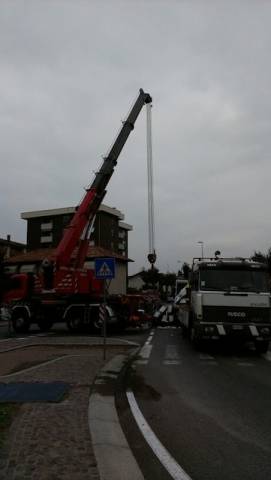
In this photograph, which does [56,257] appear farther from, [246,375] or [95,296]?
[246,375]

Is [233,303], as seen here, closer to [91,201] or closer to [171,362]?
[171,362]

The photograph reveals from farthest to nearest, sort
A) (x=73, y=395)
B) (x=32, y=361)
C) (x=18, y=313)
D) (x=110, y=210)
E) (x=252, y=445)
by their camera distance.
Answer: (x=110, y=210) < (x=18, y=313) < (x=32, y=361) < (x=73, y=395) < (x=252, y=445)

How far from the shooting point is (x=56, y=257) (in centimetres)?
2150

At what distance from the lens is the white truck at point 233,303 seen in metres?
13.7

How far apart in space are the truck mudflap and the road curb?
5343 mm

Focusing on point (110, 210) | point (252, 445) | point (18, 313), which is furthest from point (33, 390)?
point (110, 210)

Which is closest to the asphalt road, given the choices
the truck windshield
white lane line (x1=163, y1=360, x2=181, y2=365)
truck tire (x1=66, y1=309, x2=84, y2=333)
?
white lane line (x1=163, y1=360, x2=181, y2=365)

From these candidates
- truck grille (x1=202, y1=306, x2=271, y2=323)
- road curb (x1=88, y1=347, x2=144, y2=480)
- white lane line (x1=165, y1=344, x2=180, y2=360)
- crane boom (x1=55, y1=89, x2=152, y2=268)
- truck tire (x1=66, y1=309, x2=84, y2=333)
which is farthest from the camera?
truck tire (x1=66, y1=309, x2=84, y2=333)

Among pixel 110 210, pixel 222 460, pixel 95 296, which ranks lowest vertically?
pixel 222 460

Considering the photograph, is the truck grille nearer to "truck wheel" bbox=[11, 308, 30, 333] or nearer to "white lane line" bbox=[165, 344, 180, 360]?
"white lane line" bbox=[165, 344, 180, 360]

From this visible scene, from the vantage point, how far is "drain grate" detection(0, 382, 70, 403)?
722 cm

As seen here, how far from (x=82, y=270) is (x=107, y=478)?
18.5 metres

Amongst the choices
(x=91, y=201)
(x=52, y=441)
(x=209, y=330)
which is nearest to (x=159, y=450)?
(x=52, y=441)

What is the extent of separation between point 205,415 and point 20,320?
693 inches
